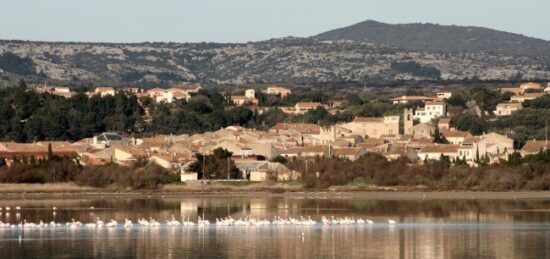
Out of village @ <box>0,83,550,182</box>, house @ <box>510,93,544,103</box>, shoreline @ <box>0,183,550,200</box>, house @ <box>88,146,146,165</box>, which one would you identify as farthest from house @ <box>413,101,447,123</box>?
shoreline @ <box>0,183,550,200</box>

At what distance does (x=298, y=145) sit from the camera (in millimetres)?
106250

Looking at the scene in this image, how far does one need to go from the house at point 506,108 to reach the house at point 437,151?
32.3m

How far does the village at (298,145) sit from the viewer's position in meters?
90.4

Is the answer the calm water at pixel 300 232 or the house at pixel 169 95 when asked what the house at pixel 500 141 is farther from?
the house at pixel 169 95

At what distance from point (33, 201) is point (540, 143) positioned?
121ft

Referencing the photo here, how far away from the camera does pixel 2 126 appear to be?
386ft

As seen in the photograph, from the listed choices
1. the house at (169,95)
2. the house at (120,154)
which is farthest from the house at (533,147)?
the house at (169,95)

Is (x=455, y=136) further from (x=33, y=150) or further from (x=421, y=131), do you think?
(x=33, y=150)

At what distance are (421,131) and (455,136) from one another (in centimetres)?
861

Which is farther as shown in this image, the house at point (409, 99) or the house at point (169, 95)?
the house at point (169, 95)

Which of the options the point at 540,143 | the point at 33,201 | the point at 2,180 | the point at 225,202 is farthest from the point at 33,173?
the point at 540,143

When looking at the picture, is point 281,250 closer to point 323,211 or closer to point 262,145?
point 323,211

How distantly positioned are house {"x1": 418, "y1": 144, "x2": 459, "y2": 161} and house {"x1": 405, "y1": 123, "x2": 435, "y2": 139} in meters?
14.9

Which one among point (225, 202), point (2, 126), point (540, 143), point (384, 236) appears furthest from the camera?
point (2, 126)
